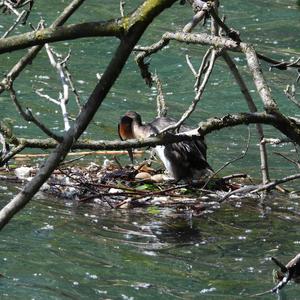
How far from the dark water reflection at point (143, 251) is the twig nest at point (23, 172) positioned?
58 cm

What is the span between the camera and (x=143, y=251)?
7.36 metres

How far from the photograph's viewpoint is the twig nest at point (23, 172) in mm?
9148

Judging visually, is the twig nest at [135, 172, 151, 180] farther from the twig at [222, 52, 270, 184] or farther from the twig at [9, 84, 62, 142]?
the twig at [9, 84, 62, 142]

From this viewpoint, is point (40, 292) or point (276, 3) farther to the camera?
point (276, 3)

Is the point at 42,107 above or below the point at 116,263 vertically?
below

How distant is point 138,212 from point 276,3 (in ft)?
36.9

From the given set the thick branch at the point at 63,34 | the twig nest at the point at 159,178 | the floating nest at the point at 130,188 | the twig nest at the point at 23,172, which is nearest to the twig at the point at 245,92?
the floating nest at the point at 130,188

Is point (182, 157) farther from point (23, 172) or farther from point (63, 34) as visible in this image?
point (63, 34)

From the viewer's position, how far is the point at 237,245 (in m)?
7.67

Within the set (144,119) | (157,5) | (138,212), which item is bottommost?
(144,119)

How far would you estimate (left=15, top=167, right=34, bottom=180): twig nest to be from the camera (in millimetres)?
9148

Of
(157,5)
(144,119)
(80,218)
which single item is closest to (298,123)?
(157,5)

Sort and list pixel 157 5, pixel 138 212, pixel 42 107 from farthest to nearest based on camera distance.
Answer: pixel 42 107
pixel 138 212
pixel 157 5

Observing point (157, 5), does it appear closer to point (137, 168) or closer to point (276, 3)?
point (137, 168)
